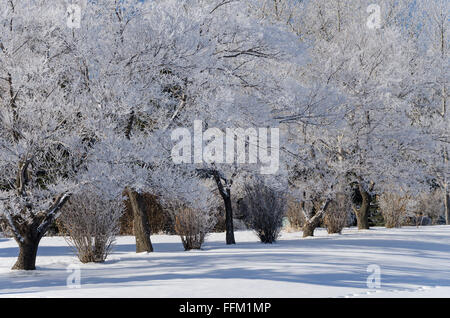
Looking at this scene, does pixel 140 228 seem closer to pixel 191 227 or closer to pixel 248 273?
pixel 191 227

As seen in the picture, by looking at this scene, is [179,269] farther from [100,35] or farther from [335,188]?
[335,188]

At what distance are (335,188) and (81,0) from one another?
893 cm

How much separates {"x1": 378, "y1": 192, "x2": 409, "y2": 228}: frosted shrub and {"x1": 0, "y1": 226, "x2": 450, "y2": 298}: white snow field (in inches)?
291

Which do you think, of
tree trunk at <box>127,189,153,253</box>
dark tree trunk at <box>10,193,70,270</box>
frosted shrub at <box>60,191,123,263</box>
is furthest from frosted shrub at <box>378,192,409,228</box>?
dark tree trunk at <box>10,193,70,270</box>

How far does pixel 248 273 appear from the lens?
25.1 feet

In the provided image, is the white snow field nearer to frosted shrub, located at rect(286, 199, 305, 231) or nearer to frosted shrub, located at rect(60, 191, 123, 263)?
frosted shrub, located at rect(60, 191, 123, 263)

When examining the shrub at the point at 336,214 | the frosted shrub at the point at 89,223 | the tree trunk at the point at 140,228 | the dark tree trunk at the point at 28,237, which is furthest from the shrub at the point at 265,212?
the dark tree trunk at the point at 28,237

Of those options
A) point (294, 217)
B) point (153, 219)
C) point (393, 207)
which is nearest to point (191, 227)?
point (153, 219)

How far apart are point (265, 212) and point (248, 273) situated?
5.93 metres

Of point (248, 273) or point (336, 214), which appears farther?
point (336, 214)

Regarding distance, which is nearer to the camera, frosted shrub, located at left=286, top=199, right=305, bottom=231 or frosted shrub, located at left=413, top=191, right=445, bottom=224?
frosted shrub, located at left=286, top=199, right=305, bottom=231

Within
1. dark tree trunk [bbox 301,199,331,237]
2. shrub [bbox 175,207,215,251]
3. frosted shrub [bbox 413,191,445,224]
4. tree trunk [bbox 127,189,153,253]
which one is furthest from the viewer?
frosted shrub [bbox 413,191,445,224]

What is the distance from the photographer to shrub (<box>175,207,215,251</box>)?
12219 millimetres

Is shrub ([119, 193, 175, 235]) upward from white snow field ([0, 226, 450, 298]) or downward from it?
upward
